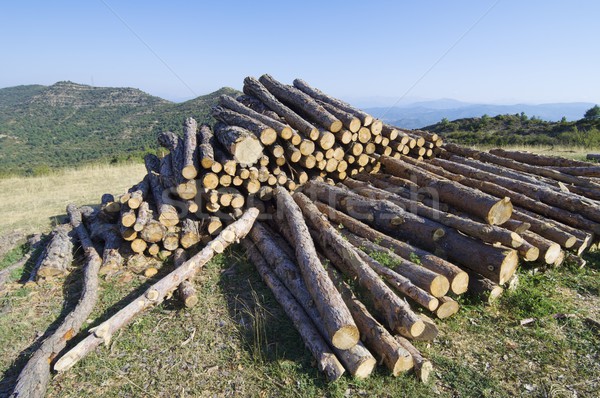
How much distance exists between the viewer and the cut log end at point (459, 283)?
433 cm

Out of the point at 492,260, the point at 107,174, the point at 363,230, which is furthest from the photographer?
the point at 107,174

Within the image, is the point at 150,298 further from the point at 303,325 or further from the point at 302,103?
the point at 302,103

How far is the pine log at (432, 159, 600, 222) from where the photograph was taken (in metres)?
6.04

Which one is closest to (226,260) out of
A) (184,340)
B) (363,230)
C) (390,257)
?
(184,340)

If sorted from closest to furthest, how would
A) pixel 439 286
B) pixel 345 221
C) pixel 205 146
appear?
pixel 439 286 < pixel 345 221 < pixel 205 146

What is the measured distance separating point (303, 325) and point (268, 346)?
0.48 meters

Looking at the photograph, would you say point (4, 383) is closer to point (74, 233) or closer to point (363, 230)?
point (74, 233)

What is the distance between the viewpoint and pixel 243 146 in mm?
6582

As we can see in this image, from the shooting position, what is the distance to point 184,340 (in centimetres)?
420

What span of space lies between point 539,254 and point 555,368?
204 cm

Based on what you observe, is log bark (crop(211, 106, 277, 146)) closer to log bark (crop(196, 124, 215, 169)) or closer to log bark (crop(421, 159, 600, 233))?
log bark (crop(196, 124, 215, 169))

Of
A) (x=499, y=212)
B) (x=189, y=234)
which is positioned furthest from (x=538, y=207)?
(x=189, y=234)

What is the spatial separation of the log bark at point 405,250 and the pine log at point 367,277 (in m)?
0.44

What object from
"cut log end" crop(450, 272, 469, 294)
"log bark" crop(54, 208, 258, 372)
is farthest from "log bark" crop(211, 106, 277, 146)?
"cut log end" crop(450, 272, 469, 294)
